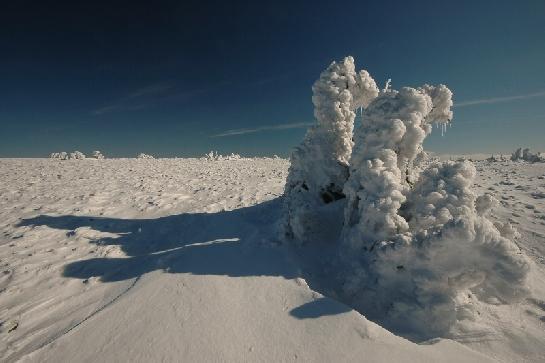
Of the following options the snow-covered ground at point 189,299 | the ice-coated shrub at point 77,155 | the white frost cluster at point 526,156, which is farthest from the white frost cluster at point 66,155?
the white frost cluster at point 526,156

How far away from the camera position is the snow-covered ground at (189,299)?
14.3 feet

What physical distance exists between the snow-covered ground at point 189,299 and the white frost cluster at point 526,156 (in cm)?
2263

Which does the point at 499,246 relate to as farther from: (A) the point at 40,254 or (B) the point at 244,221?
(A) the point at 40,254

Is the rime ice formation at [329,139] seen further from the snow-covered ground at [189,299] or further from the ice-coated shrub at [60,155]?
the ice-coated shrub at [60,155]

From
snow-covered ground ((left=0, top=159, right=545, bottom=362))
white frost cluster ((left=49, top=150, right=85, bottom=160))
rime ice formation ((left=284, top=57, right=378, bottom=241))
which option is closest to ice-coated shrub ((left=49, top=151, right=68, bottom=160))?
white frost cluster ((left=49, top=150, right=85, bottom=160))

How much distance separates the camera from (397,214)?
245 inches

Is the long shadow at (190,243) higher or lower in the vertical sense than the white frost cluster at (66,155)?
lower

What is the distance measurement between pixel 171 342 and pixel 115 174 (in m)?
15.9

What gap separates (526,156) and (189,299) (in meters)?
37.4

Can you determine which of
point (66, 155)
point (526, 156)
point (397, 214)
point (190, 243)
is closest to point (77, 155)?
point (66, 155)

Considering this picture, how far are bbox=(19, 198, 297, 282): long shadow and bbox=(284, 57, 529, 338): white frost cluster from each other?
1.24m

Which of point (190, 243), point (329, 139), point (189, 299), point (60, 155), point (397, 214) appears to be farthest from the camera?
point (60, 155)

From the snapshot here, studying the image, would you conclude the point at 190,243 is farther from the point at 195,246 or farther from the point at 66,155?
the point at 66,155

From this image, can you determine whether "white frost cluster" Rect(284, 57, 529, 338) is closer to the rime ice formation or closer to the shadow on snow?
the rime ice formation
